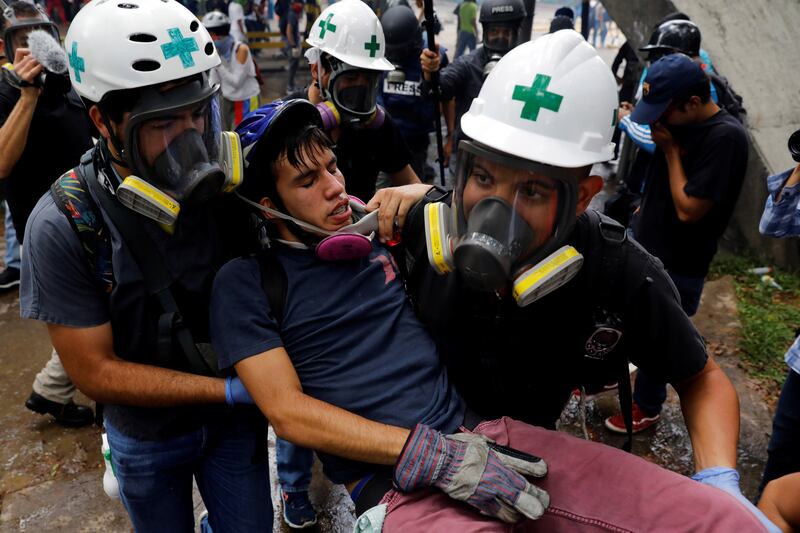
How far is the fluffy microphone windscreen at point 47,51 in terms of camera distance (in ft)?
10.9

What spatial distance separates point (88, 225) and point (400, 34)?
4.66 m

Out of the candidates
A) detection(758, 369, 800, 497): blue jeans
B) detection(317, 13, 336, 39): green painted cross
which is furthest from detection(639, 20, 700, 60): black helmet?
detection(758, 369, 800, 497): blue jeans

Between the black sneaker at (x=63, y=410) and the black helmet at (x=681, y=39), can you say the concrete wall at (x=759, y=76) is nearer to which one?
the black helmet at (x=681, y=39)

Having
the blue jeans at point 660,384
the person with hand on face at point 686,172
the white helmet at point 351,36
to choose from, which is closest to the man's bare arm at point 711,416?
the person with hand on face at point 686,172

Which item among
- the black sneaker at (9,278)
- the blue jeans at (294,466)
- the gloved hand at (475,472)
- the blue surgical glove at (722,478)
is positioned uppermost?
the gloved hand at (475,472)

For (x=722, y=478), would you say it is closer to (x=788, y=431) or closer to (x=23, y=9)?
(x=788, y=431)

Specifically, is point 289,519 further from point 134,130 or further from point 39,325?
point 39,325

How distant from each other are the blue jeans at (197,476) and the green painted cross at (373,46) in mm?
2343

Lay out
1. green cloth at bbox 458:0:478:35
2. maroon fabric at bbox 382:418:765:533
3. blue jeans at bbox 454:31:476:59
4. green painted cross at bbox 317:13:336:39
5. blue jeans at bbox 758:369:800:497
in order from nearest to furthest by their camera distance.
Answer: maroon fabric at bbox 382:418:765:533, blue jeans at bbox 758:369:800:497, green painted cross at bbox 317:13:336:39, green cloth at bbox 458:0:478:35, blue jeans at bbox 454:31:476:59

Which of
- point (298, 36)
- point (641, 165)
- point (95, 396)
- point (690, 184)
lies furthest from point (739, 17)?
point (298, 36)

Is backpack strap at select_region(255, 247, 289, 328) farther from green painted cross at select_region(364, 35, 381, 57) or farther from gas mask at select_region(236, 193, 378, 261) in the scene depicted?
green painted cross at select_region(364, 35, 381, 57)

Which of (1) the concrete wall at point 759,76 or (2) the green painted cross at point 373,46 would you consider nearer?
(2) the green painted cross at point 373,46

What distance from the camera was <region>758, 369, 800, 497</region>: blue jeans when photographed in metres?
2.69

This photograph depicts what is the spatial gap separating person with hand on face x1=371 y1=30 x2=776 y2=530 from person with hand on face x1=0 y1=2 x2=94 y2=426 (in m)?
2.73
